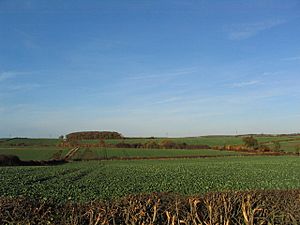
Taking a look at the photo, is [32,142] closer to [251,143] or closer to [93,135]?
[93,135]

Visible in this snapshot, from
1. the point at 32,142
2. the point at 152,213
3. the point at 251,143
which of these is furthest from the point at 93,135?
the point at 152,213

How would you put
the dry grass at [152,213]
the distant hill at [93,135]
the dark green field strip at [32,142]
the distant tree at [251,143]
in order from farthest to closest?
the distant hill at [93,135], the dark green field strip at [32,142], the distant tree at [251,143], the dry grass at [152,213]

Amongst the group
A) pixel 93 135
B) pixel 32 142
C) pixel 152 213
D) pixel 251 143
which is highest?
pixel 93 135

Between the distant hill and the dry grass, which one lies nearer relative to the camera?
the dry grass

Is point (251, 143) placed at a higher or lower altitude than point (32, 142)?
lower

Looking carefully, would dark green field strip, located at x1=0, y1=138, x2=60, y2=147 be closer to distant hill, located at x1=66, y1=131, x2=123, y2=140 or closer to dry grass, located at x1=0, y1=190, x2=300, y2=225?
distant hill, located at x1=66, y1=131, x2=123, y2=140

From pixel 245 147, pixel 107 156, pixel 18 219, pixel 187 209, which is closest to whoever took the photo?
pixel 18 219

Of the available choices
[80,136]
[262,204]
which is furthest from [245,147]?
[262,204]

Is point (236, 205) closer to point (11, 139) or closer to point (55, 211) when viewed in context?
point (55, 211)

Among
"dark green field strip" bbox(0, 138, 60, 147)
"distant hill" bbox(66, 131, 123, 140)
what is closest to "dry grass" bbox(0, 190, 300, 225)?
"dark green field strip" bbox(0, 138, 60, 147)

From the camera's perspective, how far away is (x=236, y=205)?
21.1 feet

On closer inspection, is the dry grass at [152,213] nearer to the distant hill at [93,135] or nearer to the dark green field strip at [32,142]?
the dark green field strip at [32,142]

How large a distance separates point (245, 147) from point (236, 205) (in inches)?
4069

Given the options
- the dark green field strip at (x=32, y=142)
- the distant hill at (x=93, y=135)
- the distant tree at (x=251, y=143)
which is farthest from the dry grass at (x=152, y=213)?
the distant hill at (x=93, y=135)
